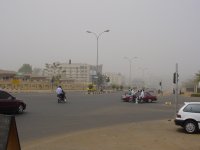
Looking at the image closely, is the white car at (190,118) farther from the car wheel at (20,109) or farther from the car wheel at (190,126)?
the car wheel at (20,109)

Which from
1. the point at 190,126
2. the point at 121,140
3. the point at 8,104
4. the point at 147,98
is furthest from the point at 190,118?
the point at 147,98

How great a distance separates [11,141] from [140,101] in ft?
124

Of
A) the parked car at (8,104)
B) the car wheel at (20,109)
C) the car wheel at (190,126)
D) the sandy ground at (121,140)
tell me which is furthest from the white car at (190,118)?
the car wheel at (20,109)

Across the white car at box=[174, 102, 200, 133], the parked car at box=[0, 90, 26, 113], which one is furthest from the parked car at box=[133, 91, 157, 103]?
the white car at box=[174, 102, 200, 133]

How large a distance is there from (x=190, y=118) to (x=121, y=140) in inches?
154

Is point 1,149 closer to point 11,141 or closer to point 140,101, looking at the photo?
point 11,141

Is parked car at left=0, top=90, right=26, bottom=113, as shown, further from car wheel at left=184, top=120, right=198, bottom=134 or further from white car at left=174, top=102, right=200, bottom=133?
car wheel at left=184, top=120, right=198, bottom=134

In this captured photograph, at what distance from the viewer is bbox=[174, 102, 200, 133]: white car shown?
16016 millimetres

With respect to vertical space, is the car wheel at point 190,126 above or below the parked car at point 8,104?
below

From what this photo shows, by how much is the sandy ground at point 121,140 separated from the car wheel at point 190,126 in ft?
0.82

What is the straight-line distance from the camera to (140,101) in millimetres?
44094

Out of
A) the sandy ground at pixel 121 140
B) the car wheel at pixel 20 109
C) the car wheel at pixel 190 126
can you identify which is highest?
the car wheel at pixel 20 109

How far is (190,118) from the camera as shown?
16156 mm

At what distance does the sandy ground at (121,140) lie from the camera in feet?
39.5
